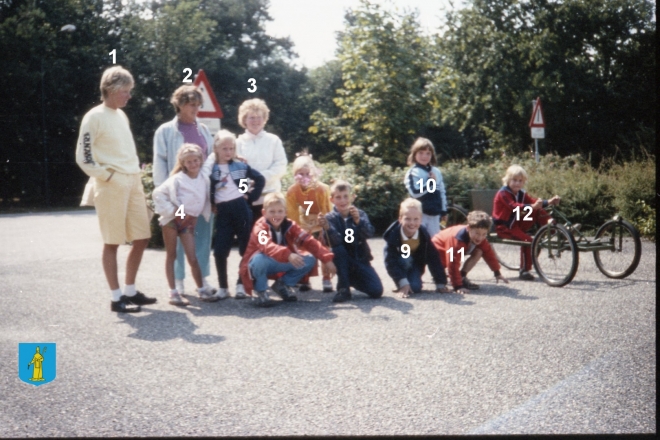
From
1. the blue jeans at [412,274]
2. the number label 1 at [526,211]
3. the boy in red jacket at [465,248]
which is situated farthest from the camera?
the number label 1 at [526,211]

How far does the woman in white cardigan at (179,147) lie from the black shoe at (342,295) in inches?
40.5

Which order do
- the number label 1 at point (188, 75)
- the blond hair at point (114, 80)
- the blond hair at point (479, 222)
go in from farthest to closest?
the blond hair at point (479, 222) → the blond hair at point (114, 80) → the number label 1 at point (188, 75)

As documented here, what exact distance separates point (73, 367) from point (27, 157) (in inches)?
37.9

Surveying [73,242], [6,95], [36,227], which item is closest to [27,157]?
[6,95]

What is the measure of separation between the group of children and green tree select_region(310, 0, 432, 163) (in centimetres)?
356

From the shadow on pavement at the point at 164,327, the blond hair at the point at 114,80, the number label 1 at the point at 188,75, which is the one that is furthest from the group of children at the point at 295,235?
the number label 1 at the point at 188,75

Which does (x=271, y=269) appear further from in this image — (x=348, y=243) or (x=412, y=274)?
(x=412, y=274)

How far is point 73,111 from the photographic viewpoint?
381 centimetres

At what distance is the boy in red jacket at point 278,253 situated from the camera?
5.59m

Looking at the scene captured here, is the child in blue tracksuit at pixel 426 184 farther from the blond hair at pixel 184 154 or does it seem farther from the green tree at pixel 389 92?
the green tree at pixel 389 92

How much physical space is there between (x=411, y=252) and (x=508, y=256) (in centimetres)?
173

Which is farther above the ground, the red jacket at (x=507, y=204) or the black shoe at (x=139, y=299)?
the red jacket at (x=507, y=204)

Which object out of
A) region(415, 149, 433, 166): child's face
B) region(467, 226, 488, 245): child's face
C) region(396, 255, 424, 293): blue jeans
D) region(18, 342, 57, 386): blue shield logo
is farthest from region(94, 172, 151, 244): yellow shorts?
region(467, 226, 488, 245): child's face

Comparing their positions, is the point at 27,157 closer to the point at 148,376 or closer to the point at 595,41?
the point at 148,376
